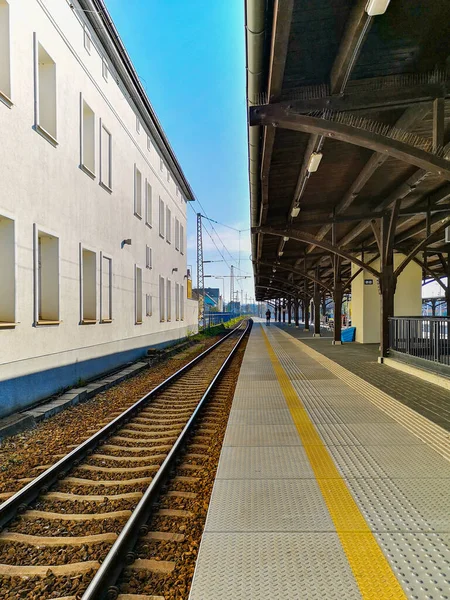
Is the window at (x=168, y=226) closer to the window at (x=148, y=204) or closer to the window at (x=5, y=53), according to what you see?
the window at (x=148, y=204)

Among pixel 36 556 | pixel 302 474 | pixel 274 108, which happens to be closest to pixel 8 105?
pixel 274 108

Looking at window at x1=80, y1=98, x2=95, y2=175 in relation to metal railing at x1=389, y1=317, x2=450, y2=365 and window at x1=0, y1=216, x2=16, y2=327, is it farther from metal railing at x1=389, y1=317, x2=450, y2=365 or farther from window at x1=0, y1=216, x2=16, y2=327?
metal railing at x1=389, y1=317, x2=450, y2=365

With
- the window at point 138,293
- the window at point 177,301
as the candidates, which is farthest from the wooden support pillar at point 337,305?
the window at point 177,301

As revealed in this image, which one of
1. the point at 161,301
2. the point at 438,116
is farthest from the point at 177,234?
the point at 438,116

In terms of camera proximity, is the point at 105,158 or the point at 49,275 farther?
the point at 105,158

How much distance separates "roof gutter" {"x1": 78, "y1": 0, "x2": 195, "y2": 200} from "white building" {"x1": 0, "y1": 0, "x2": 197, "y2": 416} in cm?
4

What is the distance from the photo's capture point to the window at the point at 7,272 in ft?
21.5

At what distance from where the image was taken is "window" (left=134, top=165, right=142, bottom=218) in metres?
14.3

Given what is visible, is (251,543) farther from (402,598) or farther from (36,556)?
(36,556)

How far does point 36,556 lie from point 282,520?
1.76 meters

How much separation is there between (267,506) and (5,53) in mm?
7722

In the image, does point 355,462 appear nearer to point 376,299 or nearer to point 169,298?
point 376,299

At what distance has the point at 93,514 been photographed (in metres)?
3.33

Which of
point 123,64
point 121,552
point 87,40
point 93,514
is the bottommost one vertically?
point 93,514
